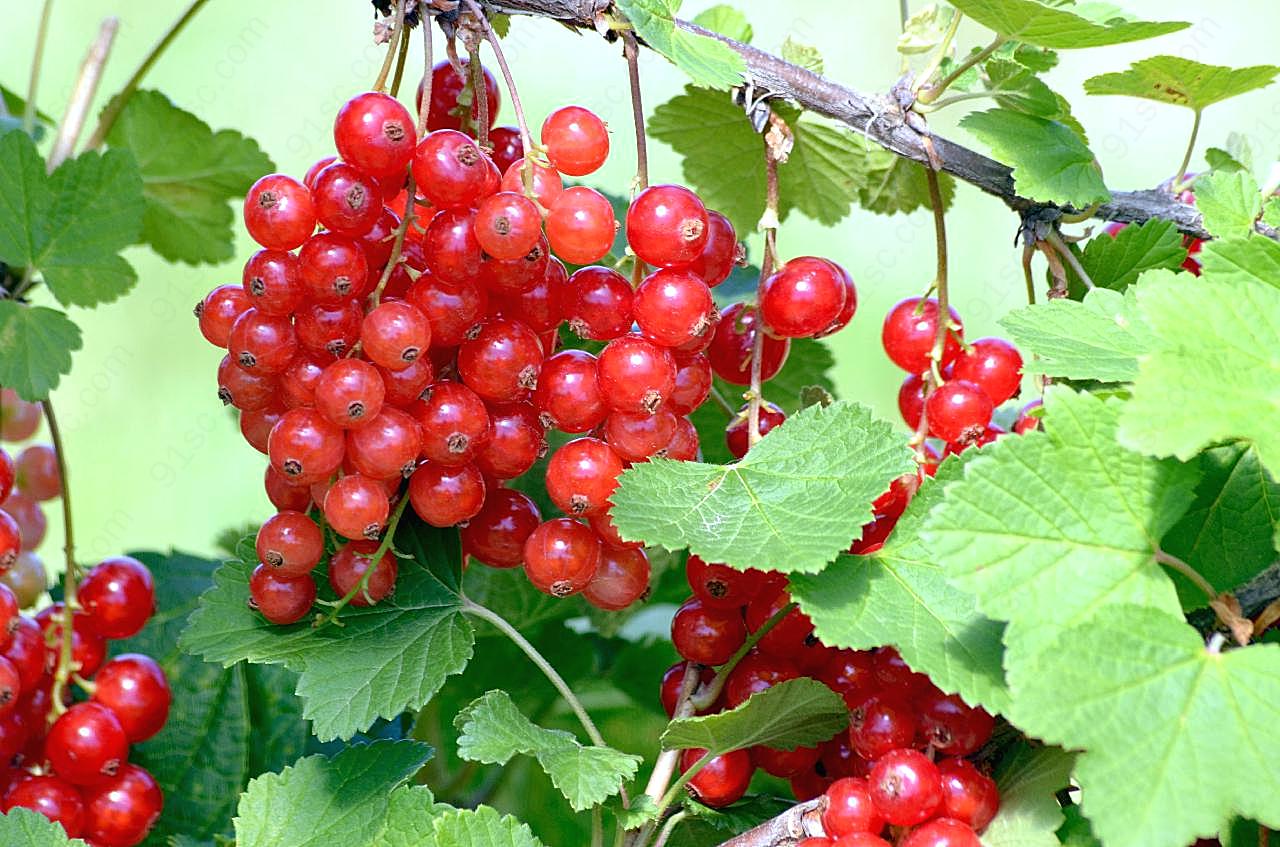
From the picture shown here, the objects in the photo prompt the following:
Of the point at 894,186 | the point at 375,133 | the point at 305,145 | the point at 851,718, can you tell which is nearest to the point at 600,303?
the point at 375,133

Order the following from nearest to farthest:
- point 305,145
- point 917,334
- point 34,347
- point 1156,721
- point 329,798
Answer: point 1156,721
point 329,798
point 917,334
point 34,347
point 305,145

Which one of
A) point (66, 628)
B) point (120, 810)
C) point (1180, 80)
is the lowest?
point (120, 810)

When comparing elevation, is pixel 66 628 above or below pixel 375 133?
below

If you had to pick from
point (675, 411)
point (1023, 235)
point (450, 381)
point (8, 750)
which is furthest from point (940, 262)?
point (8, 750)

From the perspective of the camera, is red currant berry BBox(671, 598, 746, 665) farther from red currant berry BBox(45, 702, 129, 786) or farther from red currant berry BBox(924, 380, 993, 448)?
red currant berry BBox(45, 702, 129, 786)

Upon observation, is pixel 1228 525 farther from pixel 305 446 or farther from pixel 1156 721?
pixel 305 446

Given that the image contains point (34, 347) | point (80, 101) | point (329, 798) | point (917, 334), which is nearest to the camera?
point (329, 798)

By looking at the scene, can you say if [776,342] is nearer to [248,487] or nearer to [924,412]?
[924,412]
